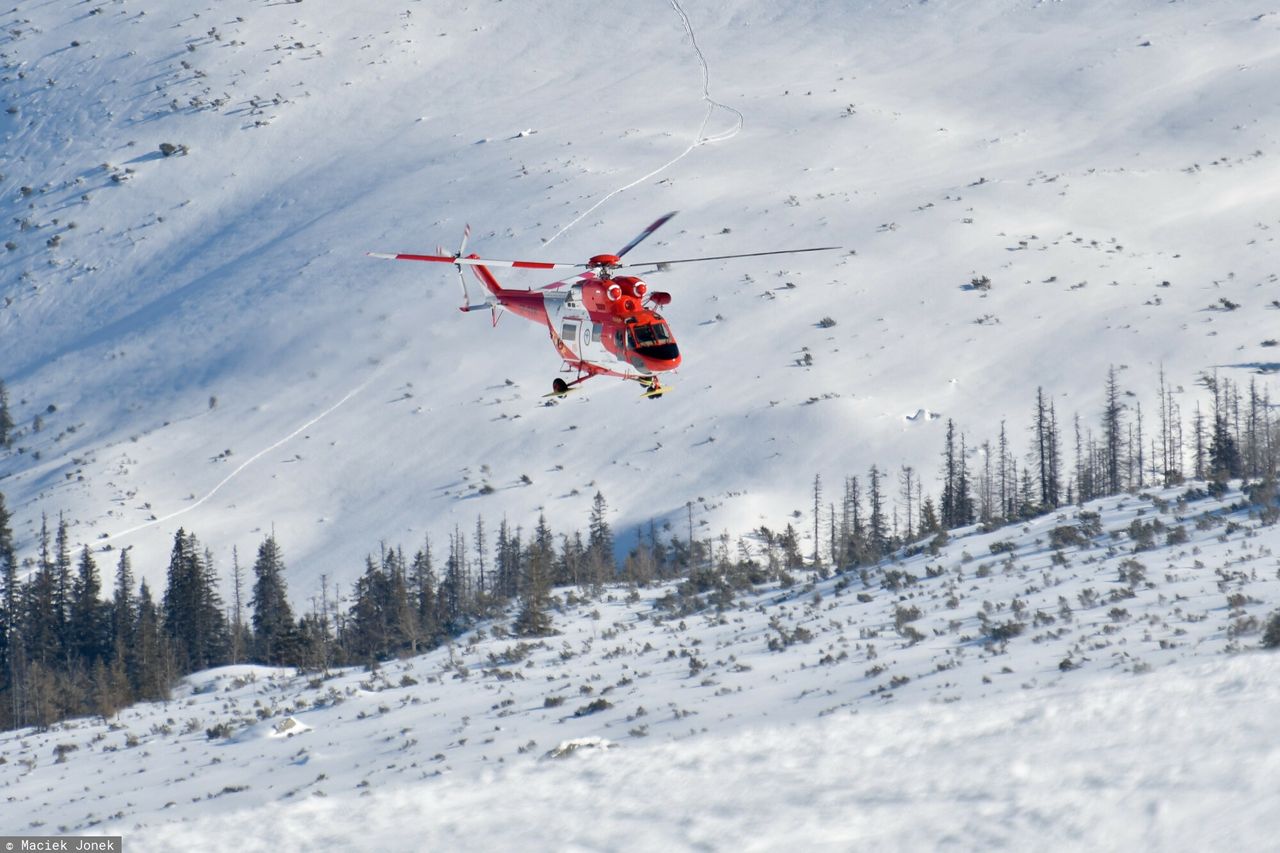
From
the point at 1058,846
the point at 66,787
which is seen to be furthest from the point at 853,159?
the point at 1058,846

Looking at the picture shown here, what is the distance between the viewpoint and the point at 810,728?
20.5 meters

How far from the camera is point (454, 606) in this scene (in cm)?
5594

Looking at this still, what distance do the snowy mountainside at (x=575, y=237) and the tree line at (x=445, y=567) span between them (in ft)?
7.78

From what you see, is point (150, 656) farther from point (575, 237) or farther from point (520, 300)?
point (575, 237)

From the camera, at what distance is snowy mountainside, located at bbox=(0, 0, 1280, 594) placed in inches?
2665

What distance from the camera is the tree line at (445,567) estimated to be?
160 ft

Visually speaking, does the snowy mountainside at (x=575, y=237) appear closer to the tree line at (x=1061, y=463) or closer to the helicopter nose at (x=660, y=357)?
the tree line at (x=1061, y=463)

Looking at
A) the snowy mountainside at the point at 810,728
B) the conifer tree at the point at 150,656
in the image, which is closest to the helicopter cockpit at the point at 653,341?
the snowy mountainside at the point at 810,728

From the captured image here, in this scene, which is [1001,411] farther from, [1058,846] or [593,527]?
[1058,846]

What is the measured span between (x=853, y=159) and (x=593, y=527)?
4779 cm

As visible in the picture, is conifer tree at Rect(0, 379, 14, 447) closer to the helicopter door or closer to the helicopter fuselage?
the helicopter fuselage

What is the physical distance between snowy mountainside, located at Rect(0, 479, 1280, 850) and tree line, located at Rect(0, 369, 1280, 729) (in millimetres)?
10383

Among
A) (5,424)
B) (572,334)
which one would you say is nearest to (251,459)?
(5,424)

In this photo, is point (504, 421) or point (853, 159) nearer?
point (504, 421)
